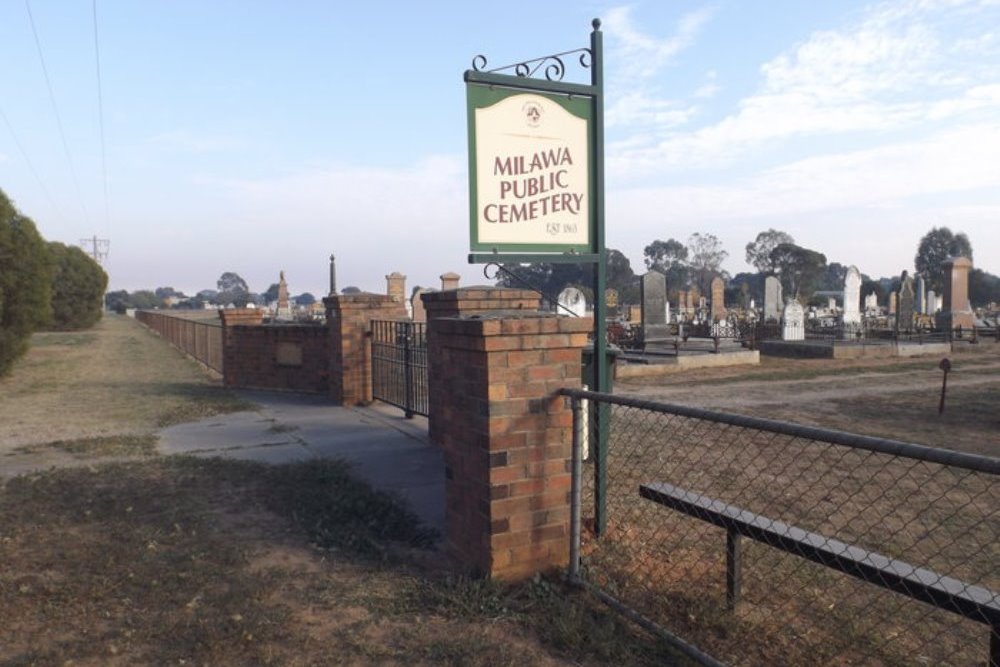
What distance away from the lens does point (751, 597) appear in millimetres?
3486

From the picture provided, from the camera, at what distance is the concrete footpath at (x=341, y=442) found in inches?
206

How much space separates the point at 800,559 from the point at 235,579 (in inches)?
124

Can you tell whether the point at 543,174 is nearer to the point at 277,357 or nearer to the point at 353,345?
the point at 353,345

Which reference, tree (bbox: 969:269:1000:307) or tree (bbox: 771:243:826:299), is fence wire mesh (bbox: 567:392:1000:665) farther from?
tree (bbox: 969:269:1000:307)

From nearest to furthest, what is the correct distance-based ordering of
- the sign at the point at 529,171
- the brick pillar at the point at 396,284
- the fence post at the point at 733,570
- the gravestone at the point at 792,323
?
the fence post at the point at 733,570 < the sign at the point at 529,171 < the gravestone at the point at 792,323 < the brick pillar at the point at 396,284

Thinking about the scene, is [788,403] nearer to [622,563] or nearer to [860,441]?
[622,563]

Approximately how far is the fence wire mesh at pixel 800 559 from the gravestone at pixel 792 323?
16144 millimetres

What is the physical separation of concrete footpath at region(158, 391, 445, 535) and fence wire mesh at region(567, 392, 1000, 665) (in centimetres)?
123

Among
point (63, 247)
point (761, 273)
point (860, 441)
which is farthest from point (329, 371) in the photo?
point (761, 273)

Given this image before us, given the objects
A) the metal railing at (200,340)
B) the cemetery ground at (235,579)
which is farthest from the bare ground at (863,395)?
the metal railing at (200,340)

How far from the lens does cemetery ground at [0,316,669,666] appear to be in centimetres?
277

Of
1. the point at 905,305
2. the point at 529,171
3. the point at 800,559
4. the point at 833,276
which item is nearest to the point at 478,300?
the point at 529,171

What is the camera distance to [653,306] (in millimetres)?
19203

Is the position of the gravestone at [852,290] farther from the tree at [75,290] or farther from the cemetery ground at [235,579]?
→ the tree at [75,290]
